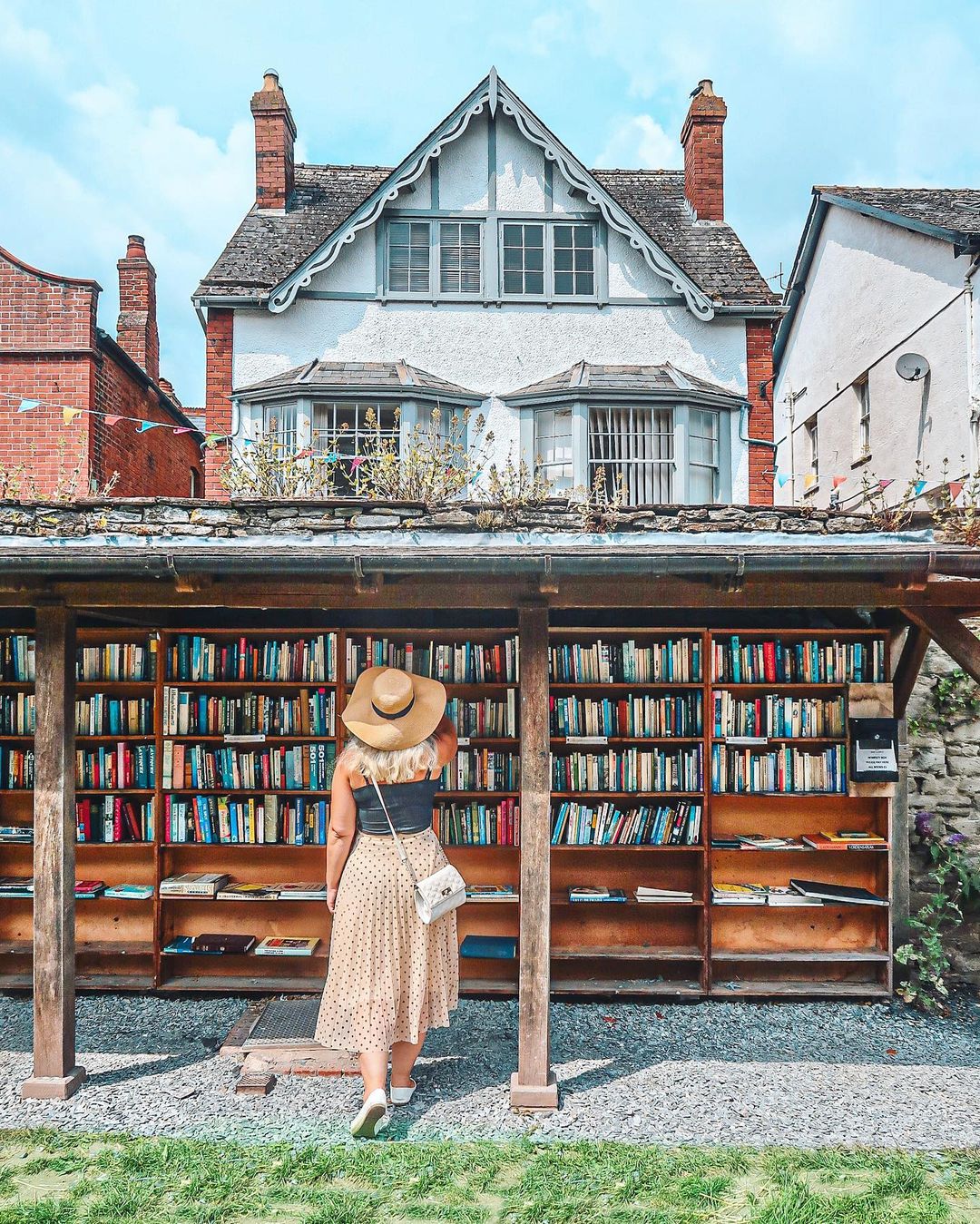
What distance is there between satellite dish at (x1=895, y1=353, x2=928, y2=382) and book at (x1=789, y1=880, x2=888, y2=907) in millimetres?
6150

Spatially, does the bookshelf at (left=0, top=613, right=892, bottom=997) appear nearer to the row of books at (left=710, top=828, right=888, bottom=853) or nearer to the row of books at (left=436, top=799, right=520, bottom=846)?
the row of books at (left=436, top=799, right=520, bottom=846)

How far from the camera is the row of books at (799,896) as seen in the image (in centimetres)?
545

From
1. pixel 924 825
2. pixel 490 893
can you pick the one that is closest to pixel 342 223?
pixel 490 893

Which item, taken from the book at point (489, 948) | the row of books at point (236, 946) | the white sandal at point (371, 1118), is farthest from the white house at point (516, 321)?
the white sandal at point (371, 1118)

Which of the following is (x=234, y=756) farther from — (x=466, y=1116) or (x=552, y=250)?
(x=552, y=250)

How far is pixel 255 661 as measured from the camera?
219 inches

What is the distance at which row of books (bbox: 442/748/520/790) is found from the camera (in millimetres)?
5473

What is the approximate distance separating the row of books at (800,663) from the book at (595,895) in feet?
5.11

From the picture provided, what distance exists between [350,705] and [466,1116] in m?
1.98

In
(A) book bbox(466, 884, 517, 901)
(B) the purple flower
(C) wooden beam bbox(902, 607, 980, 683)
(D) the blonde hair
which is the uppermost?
(C) wooden beam bbox(902, 607, 980, 683)

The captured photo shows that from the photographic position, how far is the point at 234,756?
551 cm

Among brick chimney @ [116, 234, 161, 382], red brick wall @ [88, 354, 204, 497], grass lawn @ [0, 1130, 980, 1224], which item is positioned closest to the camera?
grass lawn @ [0, 1130, 980, 1224]

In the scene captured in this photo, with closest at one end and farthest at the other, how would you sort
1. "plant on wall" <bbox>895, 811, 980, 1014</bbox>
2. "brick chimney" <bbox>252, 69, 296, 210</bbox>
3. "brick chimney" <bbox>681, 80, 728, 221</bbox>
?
1. "plant on wall" <bbox>895, 811, 980, 1014</bbox>
2. "brick chimney" <bbox>252, 69, 296, 210</bbox>
3. "brick chimney" <bbox>681, 80, 728, 221</bbox>

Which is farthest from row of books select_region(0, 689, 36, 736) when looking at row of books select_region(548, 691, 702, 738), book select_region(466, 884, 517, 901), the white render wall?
the white render wall
